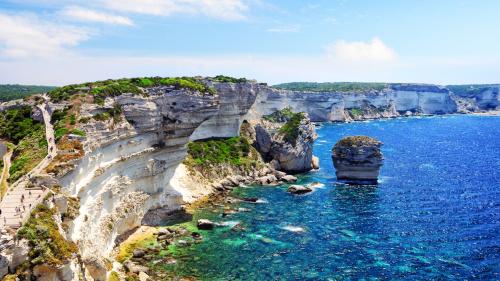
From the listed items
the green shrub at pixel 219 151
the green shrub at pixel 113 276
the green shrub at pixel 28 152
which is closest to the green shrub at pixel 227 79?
the green shrub at pixel 219 151

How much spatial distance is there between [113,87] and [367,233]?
4192cm

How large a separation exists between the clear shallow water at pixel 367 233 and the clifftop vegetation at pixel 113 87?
71.3 ft

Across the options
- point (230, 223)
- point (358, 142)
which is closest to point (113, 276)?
point (230, 223)

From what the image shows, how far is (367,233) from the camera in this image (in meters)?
63.0

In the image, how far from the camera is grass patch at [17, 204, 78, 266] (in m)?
29.9

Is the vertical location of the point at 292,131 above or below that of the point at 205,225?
above

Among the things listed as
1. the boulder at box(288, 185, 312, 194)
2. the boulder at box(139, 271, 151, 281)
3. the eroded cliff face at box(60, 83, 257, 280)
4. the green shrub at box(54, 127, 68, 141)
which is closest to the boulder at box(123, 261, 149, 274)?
the boulder at box(139, 271, 151, 281)

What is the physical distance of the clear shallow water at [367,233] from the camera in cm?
Result: 5066

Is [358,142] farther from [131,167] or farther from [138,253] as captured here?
[138,253]

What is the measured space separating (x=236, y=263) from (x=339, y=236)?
647 inches

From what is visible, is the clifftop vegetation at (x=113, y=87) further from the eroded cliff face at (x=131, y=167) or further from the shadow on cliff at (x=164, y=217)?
the shadow on cliff at (x=164, y=217)

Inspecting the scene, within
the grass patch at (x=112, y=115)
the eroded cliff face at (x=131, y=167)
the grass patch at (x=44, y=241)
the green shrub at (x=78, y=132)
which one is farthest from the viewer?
the grass patch at (x=112, y=115)

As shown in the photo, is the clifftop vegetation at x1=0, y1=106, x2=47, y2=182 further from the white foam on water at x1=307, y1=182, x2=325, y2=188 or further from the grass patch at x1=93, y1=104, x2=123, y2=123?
the white foam on water at x1=307, y1=182, x2=325, y2=188

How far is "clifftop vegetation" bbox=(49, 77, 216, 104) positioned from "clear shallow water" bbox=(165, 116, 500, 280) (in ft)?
71.3
